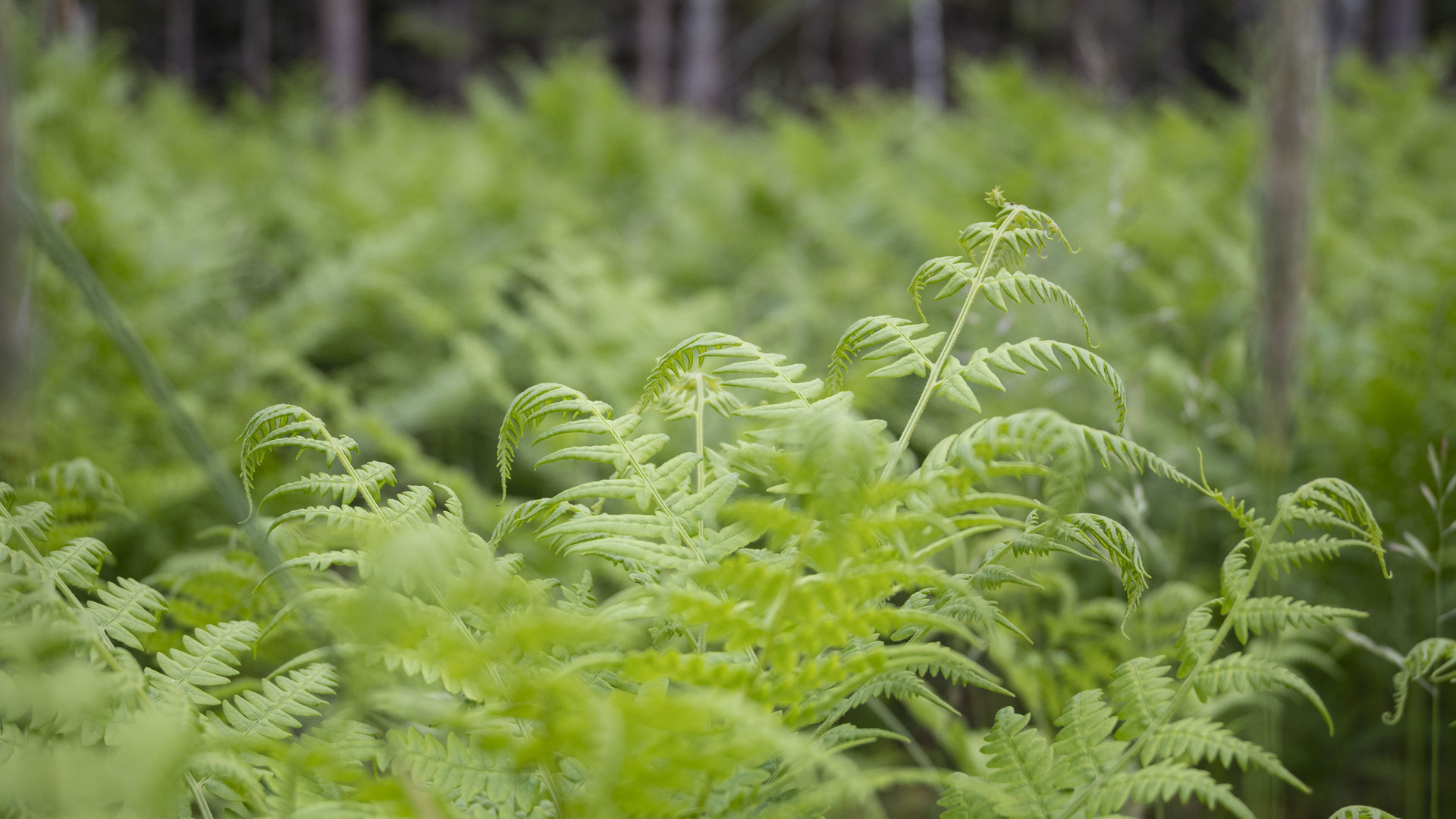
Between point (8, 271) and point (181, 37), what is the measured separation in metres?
23.0

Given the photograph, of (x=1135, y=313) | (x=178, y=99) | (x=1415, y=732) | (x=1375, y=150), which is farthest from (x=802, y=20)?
(x=1415, y=732)

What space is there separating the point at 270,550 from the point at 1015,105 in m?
4.54

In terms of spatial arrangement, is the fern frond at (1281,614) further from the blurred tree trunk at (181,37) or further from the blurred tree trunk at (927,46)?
the blurred tree trunk at (181,37)

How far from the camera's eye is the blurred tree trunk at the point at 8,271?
4.00ft

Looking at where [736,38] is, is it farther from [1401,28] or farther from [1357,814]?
[1357,814]

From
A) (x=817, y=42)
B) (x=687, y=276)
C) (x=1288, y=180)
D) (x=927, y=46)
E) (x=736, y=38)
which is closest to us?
(x=1288, y=180)

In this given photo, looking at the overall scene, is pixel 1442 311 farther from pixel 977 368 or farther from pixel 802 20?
pixel 802 20

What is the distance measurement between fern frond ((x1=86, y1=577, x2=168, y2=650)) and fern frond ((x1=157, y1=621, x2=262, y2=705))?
1.3 inches

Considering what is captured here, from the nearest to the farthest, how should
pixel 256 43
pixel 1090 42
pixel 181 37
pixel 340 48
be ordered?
pixel 1090 42 < pixel 340 48 < pixel 256 43 < pixel 181 37

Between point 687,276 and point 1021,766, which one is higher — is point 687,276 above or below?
below

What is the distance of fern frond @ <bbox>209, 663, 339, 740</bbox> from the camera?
781 millimetres

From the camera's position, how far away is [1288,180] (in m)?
2.05

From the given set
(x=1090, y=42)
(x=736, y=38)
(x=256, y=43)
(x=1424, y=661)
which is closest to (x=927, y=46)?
(x=736, y=38)

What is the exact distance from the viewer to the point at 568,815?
2.31ft
